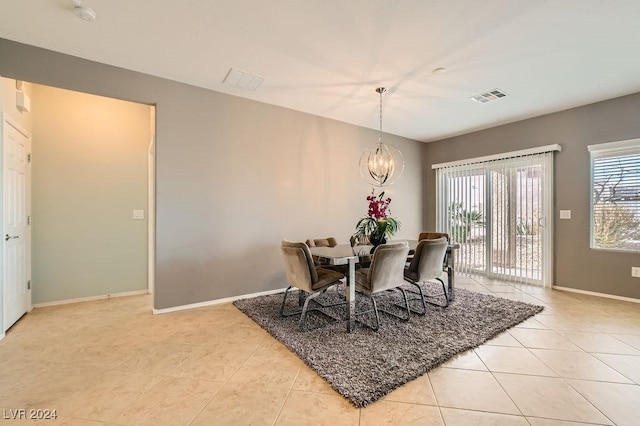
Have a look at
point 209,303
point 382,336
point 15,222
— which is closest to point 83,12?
point 15,222

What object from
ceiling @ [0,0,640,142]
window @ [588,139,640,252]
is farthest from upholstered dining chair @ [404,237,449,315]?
window @ [588,139,640,252]

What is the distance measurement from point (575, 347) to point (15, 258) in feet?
17.5

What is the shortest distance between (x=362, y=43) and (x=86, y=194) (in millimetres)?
3820

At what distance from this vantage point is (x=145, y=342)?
2.46 meters

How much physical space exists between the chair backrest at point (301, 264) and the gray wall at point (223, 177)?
1172 mm

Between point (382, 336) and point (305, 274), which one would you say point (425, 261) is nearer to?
point (382, 336)

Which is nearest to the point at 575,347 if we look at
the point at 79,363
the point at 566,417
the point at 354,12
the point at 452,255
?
the point at 566,417

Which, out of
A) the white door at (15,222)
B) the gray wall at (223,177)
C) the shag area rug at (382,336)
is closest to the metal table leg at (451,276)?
the shag area rug at (382,336)

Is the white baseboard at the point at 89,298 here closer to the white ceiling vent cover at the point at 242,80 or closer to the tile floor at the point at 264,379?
the tile floor at the point at 264,379

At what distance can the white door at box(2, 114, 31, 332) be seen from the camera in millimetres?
2611

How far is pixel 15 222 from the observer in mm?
2838

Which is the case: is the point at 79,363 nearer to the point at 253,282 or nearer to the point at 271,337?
the point at 271,337

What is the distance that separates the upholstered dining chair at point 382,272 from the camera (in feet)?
8.54

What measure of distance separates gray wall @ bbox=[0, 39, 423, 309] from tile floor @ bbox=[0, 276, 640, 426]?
2.70 feet
